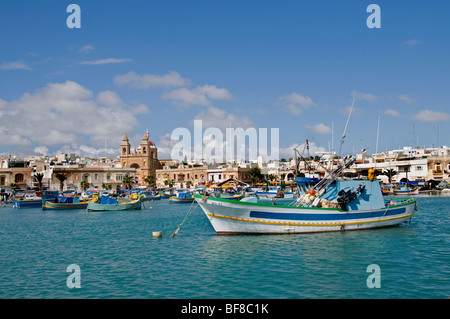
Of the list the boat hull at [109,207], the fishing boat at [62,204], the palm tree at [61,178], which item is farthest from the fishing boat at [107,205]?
the palm tree at [61,178]

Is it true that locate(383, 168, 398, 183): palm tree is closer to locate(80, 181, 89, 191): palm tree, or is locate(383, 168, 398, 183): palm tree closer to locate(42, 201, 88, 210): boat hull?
locate(42, 201, 88, 210): boat hull

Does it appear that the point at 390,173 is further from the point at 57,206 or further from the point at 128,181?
the point at 57,206

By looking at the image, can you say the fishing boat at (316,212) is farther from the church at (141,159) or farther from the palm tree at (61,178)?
the church at (141,159)

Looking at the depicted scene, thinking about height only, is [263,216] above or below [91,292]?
above

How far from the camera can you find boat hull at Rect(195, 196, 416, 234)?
2392 centimetres

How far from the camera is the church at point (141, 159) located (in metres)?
120

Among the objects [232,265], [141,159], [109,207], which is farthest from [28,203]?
[232,265]

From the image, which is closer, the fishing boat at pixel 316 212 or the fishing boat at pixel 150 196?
the fishing boat at pixel 316 212

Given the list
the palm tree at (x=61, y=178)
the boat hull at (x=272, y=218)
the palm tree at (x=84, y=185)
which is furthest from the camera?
the palm tree at (x=84, y=185)

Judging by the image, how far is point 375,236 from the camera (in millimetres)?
24016

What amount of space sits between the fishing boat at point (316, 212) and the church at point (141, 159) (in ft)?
315
